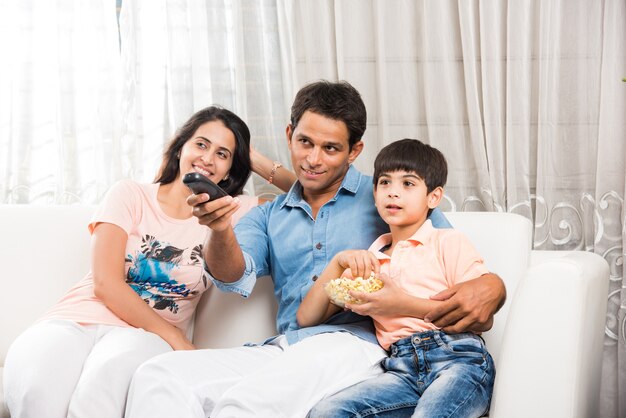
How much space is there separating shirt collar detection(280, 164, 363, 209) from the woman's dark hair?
218 mm

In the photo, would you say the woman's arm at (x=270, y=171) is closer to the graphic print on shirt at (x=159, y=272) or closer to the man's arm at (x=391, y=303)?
the graphic print on shirt at (x=159, y=272)

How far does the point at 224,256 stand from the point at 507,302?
0.72m

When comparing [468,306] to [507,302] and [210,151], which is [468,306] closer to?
[507,302]

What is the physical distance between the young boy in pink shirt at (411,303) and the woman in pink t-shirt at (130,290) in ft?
1.19

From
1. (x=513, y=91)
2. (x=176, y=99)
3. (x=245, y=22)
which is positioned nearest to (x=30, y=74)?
(x=176, y=99)

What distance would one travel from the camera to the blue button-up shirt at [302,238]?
1864 millimetres

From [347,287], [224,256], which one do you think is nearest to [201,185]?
[224,256]

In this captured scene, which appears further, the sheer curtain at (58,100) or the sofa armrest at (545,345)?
the sheer curtain at (58,100)

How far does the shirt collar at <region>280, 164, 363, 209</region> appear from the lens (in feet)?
6.38

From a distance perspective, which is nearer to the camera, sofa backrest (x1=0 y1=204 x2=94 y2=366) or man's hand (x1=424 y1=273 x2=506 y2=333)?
man's hand (x1=424 y1=273 x2=506 y2=333)

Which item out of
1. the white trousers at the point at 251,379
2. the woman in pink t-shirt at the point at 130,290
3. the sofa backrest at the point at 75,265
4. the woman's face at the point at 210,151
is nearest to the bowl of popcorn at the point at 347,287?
the white trousers at the point at 251,379

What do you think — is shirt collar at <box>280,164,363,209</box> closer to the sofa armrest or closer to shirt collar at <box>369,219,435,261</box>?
shirt collar at <box>369,219,435,261</box>

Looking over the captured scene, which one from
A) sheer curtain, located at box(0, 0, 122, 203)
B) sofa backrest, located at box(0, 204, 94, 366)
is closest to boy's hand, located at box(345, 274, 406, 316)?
sofa backrest, located at box(0, 204, 94, 366)

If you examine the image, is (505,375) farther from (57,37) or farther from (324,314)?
(57,37)
